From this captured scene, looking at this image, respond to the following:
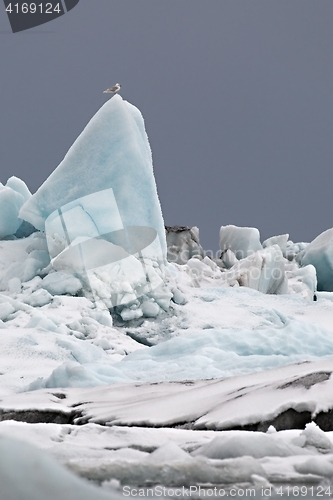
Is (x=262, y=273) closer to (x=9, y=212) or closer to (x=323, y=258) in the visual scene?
(x=323, y=258)

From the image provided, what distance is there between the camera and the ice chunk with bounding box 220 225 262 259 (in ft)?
53.9

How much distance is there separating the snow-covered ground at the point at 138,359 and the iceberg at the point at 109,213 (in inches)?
0.9

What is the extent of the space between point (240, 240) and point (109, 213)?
8958mm

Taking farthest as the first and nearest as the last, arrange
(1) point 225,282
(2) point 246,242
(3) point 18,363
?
(2) point 246,242, (1) point 225,282, (3) point 18,363

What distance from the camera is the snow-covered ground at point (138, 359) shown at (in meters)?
1.25

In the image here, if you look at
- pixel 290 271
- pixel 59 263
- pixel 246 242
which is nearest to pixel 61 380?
pixel 59 263

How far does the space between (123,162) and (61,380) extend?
529 cm

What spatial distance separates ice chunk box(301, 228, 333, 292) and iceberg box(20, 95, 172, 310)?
7.62 m

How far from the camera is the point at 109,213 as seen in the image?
27.4 feet

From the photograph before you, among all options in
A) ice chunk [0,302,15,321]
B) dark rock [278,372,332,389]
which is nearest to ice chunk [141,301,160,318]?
ice chunk [0,302,15,321]

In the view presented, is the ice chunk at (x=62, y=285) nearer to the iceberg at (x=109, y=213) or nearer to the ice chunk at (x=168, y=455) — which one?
the iceberg at (x=109, y=213)

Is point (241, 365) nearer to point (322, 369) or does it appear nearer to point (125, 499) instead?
point (322, 369)

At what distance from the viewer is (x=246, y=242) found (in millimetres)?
16484

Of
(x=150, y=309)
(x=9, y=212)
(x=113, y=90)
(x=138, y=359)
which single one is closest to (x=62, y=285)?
(x=150, y=309)
